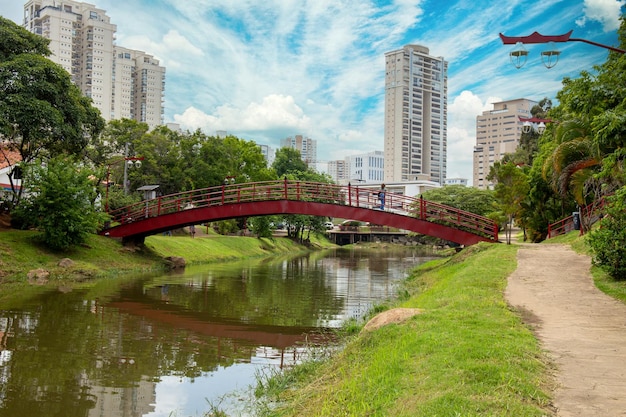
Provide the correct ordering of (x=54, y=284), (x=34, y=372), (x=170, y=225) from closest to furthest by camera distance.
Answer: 1. (x=34, y=372)
2. (x=54, y=284)
3. (x=170, y=225)

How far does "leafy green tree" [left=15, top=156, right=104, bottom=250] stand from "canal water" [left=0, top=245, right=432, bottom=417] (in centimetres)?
428

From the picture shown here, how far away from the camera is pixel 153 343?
11789 mm

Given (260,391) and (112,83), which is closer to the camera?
(260,391)

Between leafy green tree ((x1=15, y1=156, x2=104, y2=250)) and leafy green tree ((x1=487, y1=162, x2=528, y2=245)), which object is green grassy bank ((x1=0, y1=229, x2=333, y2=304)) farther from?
leafy green tree ((x1=487, y1=162, x2=528, y2=245))

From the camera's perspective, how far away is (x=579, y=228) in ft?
89.3

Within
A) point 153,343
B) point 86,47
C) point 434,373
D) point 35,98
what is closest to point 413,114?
point 86,47

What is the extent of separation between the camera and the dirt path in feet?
18.1

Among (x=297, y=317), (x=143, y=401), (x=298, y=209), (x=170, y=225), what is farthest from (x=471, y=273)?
(x=170, y=225)

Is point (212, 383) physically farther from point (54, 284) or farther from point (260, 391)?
point (54, 284)

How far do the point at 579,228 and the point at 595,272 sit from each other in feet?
43.5

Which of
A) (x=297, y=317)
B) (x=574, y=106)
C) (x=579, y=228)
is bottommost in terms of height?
(x=297, y=317)

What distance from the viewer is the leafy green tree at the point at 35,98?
23.9m

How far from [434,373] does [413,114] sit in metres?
151

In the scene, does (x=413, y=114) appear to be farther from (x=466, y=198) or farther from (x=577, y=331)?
(x=577, y=331)
